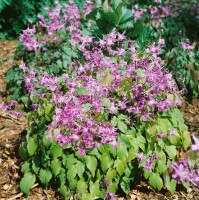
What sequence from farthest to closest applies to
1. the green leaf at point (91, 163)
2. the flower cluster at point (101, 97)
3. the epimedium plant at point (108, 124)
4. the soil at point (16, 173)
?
the soil at point (16, 173), the green leaf at point (91, 163), the epimedium plant at point (108, 124), the flower cluster at point (101, 97)

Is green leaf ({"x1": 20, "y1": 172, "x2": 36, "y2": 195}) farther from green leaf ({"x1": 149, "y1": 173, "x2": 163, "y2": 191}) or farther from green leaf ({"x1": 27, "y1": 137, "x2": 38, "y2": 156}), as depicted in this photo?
green leaf ({"x1": 149, "y1": 173, "x2": 163, "y2": 191})

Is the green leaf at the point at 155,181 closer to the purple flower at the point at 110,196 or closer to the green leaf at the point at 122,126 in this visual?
the purple flower at the point at 110,196

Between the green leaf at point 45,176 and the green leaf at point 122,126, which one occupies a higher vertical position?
the green leaf at point 122,126

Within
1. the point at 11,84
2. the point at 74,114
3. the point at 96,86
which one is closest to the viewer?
the point at 74,114

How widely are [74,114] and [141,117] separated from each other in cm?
78

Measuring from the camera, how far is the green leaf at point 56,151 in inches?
132

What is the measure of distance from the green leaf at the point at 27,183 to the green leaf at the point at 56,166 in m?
0.36

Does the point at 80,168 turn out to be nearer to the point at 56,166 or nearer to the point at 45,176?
the point at 56,166

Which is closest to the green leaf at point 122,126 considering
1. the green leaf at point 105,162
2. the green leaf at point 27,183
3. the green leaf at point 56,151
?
the green leaf at point 105,162

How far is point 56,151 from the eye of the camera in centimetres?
337

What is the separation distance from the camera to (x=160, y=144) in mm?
3592

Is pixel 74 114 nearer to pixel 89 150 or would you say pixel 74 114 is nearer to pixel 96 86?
pixel 96 86

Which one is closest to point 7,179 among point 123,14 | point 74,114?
point 74,114

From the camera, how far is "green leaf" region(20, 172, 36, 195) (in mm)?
3604
